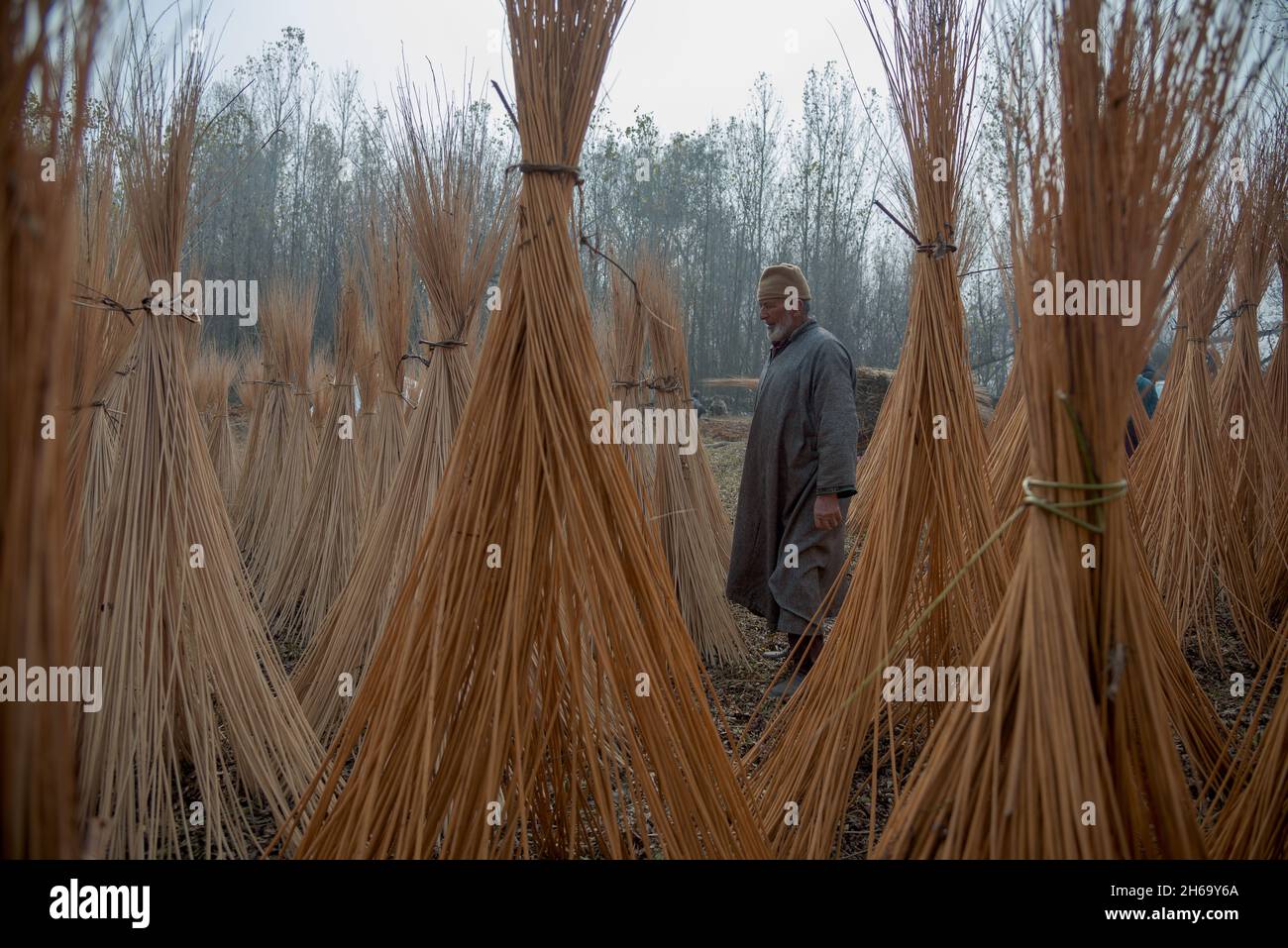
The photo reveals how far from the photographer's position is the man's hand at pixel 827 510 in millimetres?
2625

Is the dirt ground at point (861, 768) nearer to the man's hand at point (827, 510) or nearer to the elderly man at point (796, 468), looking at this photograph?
the elderly man at point (796, 468)

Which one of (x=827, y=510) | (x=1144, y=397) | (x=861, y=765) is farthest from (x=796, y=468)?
(x=1144, y=397)

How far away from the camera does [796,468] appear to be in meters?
2.80

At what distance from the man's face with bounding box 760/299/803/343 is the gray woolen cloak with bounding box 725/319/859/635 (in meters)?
0.03

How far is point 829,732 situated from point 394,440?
2402 millimetres

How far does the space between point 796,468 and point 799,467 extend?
1cm

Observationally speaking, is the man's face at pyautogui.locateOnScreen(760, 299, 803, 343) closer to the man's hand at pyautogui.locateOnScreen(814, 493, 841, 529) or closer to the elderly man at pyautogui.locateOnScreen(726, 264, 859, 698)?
the elderly man at pyautogui.locateOnScreen(726, 264, 859, 698)

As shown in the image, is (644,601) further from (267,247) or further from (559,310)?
(267,247)

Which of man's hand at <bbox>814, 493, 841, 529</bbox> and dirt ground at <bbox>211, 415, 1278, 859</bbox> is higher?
Answer: man's hand at <bbox>814, 493, 841, 529</bbox>

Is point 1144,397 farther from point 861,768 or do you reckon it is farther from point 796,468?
point 861,768

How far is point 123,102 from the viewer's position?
2016 mm

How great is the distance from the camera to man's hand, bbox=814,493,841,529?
262cm

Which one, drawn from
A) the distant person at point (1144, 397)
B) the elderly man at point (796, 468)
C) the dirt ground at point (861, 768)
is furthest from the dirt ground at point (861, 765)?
the distant person at point (1144, 397)

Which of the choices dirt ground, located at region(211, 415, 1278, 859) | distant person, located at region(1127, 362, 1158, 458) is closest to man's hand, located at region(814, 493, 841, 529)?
dirt ground, located at region(211, 415, 1278, 859)
